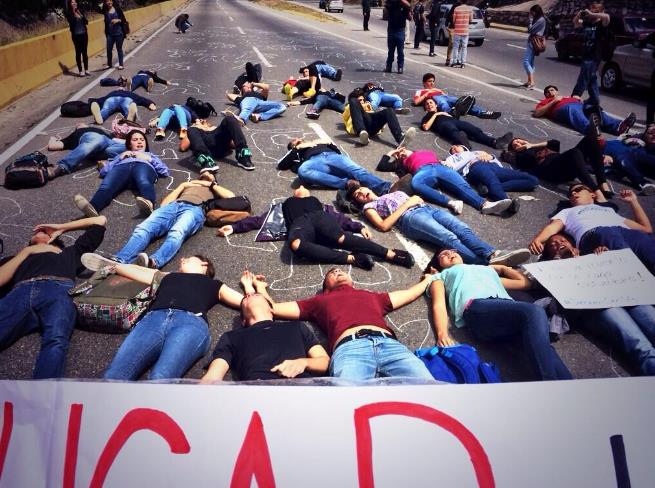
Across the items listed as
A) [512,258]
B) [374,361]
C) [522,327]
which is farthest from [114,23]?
[522,327]

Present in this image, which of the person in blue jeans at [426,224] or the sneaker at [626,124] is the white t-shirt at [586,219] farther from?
the sneaker at [626,124]

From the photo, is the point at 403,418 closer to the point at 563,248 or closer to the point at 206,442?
the point at 206,442

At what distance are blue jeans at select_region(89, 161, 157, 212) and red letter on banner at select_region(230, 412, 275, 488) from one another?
4513mm

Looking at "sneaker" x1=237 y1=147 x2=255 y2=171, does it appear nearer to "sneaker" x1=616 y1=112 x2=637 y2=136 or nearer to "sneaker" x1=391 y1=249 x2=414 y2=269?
"sneaker" x1=391 y1=249 x2=414 y2=269

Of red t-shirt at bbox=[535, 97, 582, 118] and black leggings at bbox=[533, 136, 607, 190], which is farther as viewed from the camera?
red t-shirt at bbox=[535, 97, 582, 118]

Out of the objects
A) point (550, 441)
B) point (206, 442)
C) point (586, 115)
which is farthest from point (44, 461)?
point (586, 115)

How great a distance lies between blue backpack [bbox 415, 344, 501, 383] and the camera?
117 inches

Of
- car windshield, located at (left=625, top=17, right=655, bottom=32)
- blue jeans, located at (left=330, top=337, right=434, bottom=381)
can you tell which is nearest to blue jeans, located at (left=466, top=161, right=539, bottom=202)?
blue jeans, located at (left=330, top=337, right=434, bottom=381)

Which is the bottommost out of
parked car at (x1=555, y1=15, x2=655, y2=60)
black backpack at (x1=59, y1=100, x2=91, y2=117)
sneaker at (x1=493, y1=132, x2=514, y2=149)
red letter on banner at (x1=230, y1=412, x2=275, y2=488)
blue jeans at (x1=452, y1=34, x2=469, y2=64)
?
sneaker at (x1=493, y1=132, x2=514, y2=149)

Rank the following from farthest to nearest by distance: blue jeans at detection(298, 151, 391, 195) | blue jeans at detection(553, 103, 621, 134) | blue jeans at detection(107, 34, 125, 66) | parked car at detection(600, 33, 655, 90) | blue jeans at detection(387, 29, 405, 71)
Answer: blue jeans at detection(107, 34, 125, 66), blue jeans at detection(387, 29, 405, 71), parked car at detection(600, 33, 655, 90), blue jeans at detection(553, 103, 621, 134), blue jeans at detection(298, 151, 391, 195)

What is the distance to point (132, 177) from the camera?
6004 mm

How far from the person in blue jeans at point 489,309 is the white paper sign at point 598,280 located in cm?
26

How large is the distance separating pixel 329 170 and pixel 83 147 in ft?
11.5

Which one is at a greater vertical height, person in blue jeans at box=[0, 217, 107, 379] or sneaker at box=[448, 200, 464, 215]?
person in blue jeans at box=[0, 217, 107, 379]
